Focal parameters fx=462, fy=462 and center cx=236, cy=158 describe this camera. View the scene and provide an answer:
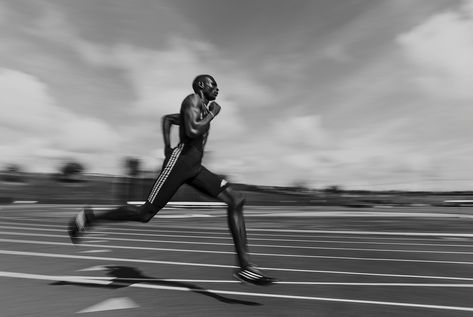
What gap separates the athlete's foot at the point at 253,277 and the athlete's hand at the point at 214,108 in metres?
1.49

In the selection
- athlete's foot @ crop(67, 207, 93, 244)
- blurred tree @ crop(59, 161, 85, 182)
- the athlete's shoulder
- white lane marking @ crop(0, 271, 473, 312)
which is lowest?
white lane marking @ crop(0, 271, 473, 312)

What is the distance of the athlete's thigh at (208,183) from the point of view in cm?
445

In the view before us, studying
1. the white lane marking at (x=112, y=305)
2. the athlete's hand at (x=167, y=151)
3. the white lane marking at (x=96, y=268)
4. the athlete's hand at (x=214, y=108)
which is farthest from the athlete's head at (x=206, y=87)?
the white lane marking at (x=96, y=268)

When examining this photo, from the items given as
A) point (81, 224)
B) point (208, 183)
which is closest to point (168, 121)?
point (208, 183)

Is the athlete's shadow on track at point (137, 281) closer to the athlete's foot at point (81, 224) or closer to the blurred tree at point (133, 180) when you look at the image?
the athlete's foot at point (81, 224)

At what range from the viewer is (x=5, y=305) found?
143 inches

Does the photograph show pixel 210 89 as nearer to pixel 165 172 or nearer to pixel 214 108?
pixel 214 108

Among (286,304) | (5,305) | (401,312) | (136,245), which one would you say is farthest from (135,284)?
(136,245)

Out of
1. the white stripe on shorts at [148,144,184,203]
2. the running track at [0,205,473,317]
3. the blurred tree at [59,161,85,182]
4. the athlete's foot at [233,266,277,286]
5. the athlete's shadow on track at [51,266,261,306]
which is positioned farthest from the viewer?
the blurred tree at [59,161,85,182]

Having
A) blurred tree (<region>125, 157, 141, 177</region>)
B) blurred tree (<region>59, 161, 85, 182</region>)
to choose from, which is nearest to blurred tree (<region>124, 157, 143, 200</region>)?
blurred tree (<region>125, 157, 141, 177</region>)

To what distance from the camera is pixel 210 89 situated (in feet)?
15.0

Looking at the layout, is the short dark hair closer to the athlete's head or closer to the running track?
the athlete's head

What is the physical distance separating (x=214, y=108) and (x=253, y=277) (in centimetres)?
163

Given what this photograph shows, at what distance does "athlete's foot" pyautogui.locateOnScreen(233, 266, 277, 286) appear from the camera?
13.8 ft
